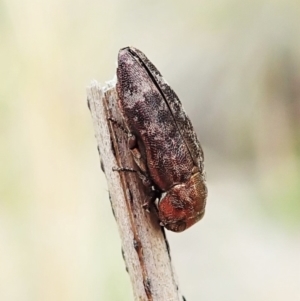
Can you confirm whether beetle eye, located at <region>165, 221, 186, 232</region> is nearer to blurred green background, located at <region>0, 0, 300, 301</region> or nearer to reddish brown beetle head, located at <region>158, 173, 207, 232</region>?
reddish brown beetle head, located at <region>158, 173, 207, 232</region>

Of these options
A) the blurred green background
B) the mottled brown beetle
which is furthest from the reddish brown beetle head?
Answer: the blurred green background

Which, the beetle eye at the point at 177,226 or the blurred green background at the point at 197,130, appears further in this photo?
the blurred green background at the point at 197,130

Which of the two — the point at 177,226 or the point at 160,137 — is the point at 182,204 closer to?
the point at 177,226

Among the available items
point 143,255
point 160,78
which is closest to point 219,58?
point 160,78

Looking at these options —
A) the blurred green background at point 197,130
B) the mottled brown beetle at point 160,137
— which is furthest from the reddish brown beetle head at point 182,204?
the blurred green background at point 197,130

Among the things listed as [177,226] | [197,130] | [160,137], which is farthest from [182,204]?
[197,130]

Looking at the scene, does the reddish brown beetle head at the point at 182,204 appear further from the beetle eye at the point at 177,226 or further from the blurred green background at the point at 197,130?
the blurred green background at the point at 197,130

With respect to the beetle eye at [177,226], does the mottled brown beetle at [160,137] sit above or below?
above

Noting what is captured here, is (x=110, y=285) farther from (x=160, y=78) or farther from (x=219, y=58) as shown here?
(x=219, y=58)

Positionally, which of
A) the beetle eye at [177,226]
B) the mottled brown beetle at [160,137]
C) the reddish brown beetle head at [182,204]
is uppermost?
the mottled brown beetle at [160,137]
